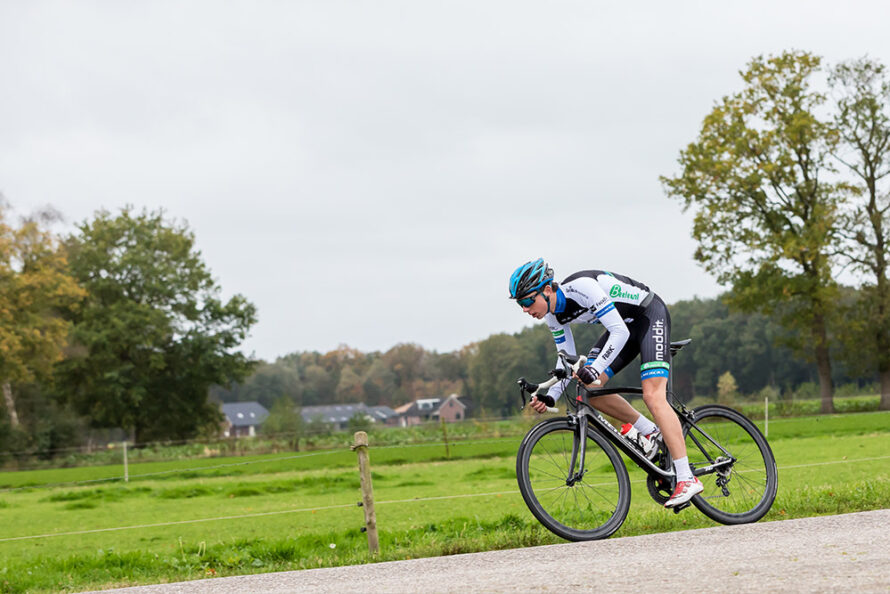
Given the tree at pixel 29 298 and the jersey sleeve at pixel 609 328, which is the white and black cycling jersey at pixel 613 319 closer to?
the jersey sleeve at pixel 609 328

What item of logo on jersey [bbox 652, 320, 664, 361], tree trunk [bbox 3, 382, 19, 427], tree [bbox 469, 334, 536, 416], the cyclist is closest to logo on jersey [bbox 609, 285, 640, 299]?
the cyclist

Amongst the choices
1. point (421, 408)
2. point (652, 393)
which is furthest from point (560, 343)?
point (421, 408)

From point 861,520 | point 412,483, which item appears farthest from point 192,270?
point 861,520

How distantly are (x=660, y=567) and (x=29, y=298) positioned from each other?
5074 cm

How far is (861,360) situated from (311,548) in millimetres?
46095

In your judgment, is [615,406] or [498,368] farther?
[498,368]

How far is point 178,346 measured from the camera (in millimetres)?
63406

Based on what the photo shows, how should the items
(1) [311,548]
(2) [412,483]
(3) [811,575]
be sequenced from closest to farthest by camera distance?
1. (3) [811,575]
2. (1) [311,548]
3. (2) [412,483]

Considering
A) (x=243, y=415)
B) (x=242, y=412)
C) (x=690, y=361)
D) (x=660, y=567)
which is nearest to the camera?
(x=660, y=567)

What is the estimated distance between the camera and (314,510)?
18.2 meters

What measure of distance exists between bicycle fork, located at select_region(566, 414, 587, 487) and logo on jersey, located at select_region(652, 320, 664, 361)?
0.70m

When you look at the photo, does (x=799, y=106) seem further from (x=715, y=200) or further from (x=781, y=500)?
(x=781, y=500)

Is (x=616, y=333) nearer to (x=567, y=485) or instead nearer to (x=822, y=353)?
(x=567, y=485)

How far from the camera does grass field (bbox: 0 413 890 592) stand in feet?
27.5
